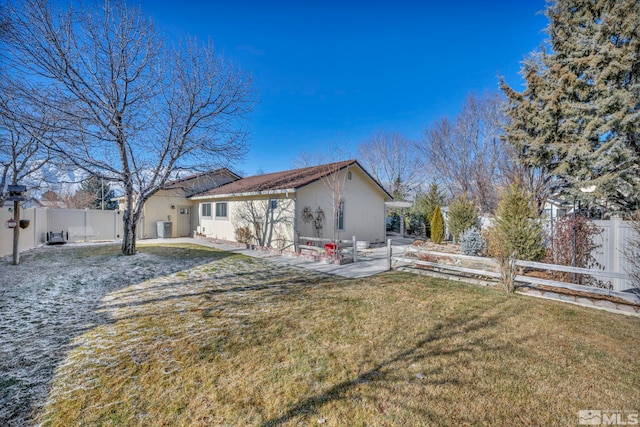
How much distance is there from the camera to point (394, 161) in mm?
29203

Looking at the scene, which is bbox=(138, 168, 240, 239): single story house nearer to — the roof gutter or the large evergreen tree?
the roof gutter

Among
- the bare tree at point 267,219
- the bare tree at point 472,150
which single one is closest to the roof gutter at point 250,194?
the bare tree at point 267,219

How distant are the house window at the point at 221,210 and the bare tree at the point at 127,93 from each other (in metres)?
6.01

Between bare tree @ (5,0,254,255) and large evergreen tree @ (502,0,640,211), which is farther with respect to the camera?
large evergreen tree @ (502,0,640,211)

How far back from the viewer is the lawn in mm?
2494

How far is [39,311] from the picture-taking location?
4.90 meters

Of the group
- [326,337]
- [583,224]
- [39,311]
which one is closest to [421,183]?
[583,224]

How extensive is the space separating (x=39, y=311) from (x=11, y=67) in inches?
282

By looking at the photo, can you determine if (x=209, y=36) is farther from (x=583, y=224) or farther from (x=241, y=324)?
(x=583, y=224)

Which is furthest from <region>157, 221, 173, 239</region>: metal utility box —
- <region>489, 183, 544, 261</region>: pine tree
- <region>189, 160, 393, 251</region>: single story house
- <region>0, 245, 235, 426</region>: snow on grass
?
<region>489, 183, 544, 261</region>: pine tree

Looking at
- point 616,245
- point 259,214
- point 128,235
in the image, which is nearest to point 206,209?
point 259,214

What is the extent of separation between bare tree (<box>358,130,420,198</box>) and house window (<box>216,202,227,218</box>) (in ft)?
57.0

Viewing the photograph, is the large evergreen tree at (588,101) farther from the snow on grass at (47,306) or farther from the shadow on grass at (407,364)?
the snow on grass at (47,306)

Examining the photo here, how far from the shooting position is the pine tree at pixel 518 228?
794 centimetres
